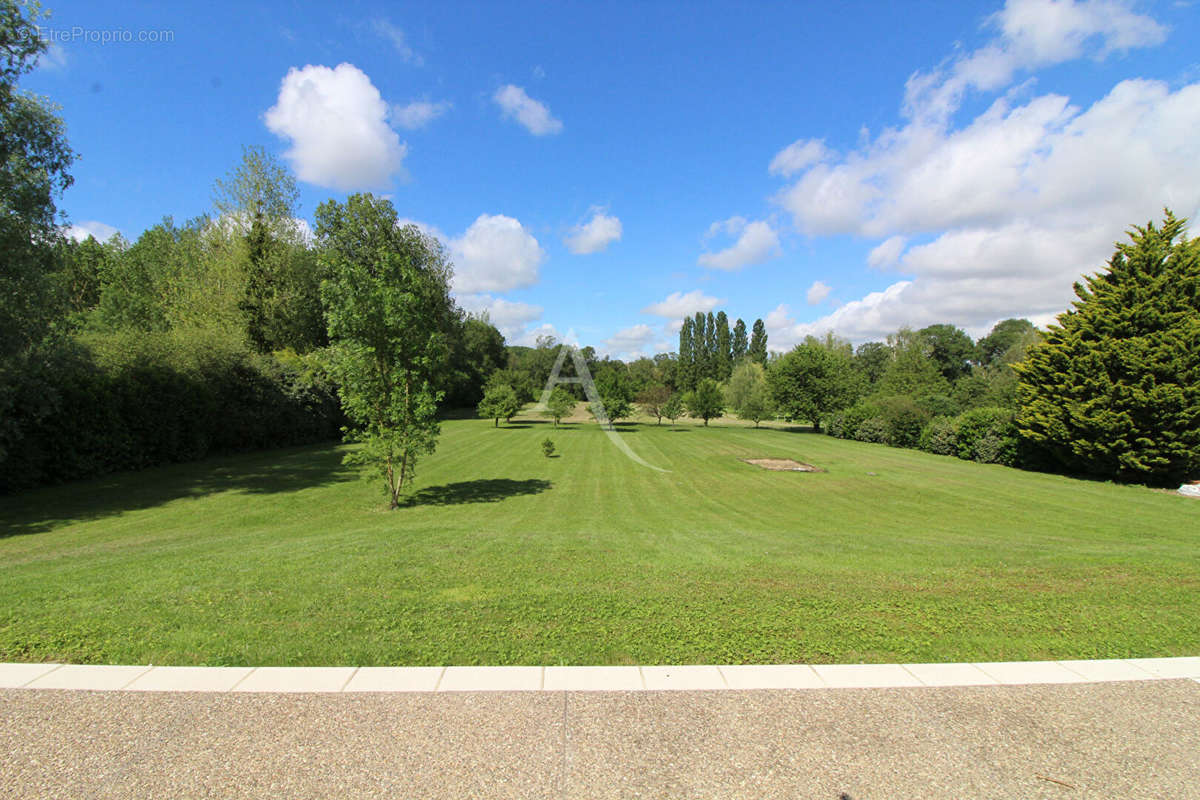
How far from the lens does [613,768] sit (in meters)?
2.58

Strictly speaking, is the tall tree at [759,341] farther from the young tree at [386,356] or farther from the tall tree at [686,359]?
the young tree at [386,356]

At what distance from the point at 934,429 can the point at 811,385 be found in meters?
14.7

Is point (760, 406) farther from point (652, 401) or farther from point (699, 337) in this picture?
point (699, 337)

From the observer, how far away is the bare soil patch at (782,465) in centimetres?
2269

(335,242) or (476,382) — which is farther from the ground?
(335,242)

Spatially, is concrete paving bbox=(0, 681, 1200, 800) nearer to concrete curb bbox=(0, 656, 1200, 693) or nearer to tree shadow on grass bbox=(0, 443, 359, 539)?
concrete curb bbox=(0, 656, 1200, 693)

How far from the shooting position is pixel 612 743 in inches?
110

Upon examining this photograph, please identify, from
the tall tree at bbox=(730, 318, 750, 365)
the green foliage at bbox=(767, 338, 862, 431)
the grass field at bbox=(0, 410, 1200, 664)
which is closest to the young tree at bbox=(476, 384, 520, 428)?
the green foliage at bbox=(767, 338, 862, 431)

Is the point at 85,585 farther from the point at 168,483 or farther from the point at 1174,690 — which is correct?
the point at 168,483

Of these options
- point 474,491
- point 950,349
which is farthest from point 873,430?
point 950,349

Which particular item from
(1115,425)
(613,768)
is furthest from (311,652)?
(1115,425)

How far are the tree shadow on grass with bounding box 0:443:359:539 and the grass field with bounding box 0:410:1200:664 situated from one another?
13cm

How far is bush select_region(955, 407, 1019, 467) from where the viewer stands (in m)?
25.3

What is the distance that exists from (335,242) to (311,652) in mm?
37789
